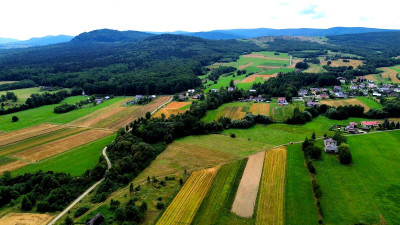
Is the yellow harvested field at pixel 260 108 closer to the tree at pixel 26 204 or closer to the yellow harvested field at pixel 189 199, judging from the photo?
the yellow harvested field at pixel 189 199

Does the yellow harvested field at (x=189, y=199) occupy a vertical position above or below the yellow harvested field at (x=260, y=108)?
below

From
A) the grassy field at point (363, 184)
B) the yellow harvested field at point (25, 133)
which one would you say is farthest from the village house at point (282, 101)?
the yellow harvested field at point (25, 133)

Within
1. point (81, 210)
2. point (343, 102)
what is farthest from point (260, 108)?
point (81, 210)

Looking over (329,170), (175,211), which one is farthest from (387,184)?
(175,211)

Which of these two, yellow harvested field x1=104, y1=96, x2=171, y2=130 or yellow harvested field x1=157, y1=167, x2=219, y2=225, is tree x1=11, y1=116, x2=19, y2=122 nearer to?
yellow harvested field x1=104, y1=96, x2=171, y2=130

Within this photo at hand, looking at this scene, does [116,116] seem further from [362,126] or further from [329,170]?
[362,126]

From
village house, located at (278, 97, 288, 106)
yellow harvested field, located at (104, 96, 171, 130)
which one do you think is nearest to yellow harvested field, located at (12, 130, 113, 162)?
yellow harvested field, located at (104, 96, 171, 130)
